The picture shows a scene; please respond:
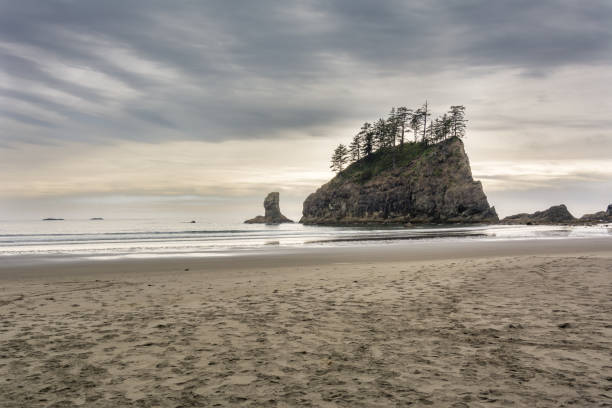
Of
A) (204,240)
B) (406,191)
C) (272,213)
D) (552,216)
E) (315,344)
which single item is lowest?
(315,344)

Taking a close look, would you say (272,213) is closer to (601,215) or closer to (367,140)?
(367,140)

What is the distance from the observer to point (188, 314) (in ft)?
27.5

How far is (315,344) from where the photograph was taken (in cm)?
611

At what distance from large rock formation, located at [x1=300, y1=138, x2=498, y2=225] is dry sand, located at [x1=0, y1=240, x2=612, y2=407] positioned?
89.4 metres

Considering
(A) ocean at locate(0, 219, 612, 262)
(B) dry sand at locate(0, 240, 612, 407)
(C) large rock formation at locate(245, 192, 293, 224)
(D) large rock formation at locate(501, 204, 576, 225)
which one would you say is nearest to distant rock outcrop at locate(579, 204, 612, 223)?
(D) large rock formation at locate(501, 204, 576, 225)

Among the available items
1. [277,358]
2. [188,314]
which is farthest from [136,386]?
[188,314]

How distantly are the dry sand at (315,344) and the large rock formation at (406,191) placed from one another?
293ft

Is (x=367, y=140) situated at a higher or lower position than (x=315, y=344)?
higher

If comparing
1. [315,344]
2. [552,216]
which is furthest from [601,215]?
[315,344]

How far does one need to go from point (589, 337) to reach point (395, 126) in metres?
138

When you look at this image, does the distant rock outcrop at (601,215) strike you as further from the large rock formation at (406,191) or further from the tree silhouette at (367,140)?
the tree silhouette at (367,140)

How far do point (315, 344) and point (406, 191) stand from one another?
107 metres

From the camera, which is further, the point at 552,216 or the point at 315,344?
the point at 552,216

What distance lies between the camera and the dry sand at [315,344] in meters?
4.29
